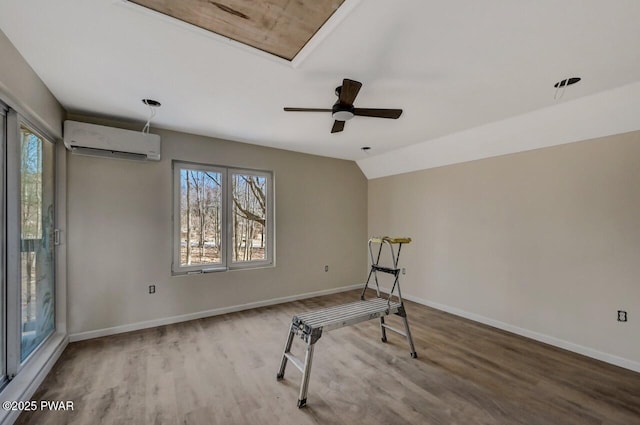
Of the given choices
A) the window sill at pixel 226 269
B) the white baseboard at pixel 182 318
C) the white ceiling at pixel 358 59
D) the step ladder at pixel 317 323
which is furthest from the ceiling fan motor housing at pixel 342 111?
the white baseboard at pixel 182 318

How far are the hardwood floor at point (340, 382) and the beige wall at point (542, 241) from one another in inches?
15.8

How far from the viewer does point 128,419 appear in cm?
186

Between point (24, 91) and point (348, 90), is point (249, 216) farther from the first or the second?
point (348, 90)

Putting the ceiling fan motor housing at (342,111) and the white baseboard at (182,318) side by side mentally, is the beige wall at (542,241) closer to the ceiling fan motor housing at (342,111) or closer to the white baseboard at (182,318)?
the white baseboard at (182,318)

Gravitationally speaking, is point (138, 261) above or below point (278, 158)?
below

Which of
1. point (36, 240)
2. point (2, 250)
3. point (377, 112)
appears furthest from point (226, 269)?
point (377, 112)

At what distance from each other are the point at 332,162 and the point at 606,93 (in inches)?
138

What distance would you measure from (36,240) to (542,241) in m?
5.12

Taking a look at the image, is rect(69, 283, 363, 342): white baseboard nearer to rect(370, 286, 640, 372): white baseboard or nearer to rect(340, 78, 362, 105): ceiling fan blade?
rect(370, 286, 640, 372): white baseboard

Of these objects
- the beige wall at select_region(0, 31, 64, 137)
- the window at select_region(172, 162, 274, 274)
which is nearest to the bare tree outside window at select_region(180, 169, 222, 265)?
the window at select_region(172, 162, 274, 274)

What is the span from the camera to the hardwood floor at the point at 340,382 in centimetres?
192

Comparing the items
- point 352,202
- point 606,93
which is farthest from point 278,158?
point 606,93

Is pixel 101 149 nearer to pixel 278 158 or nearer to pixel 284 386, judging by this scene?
pixel 278 158

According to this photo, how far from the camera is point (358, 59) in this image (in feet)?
6.34
